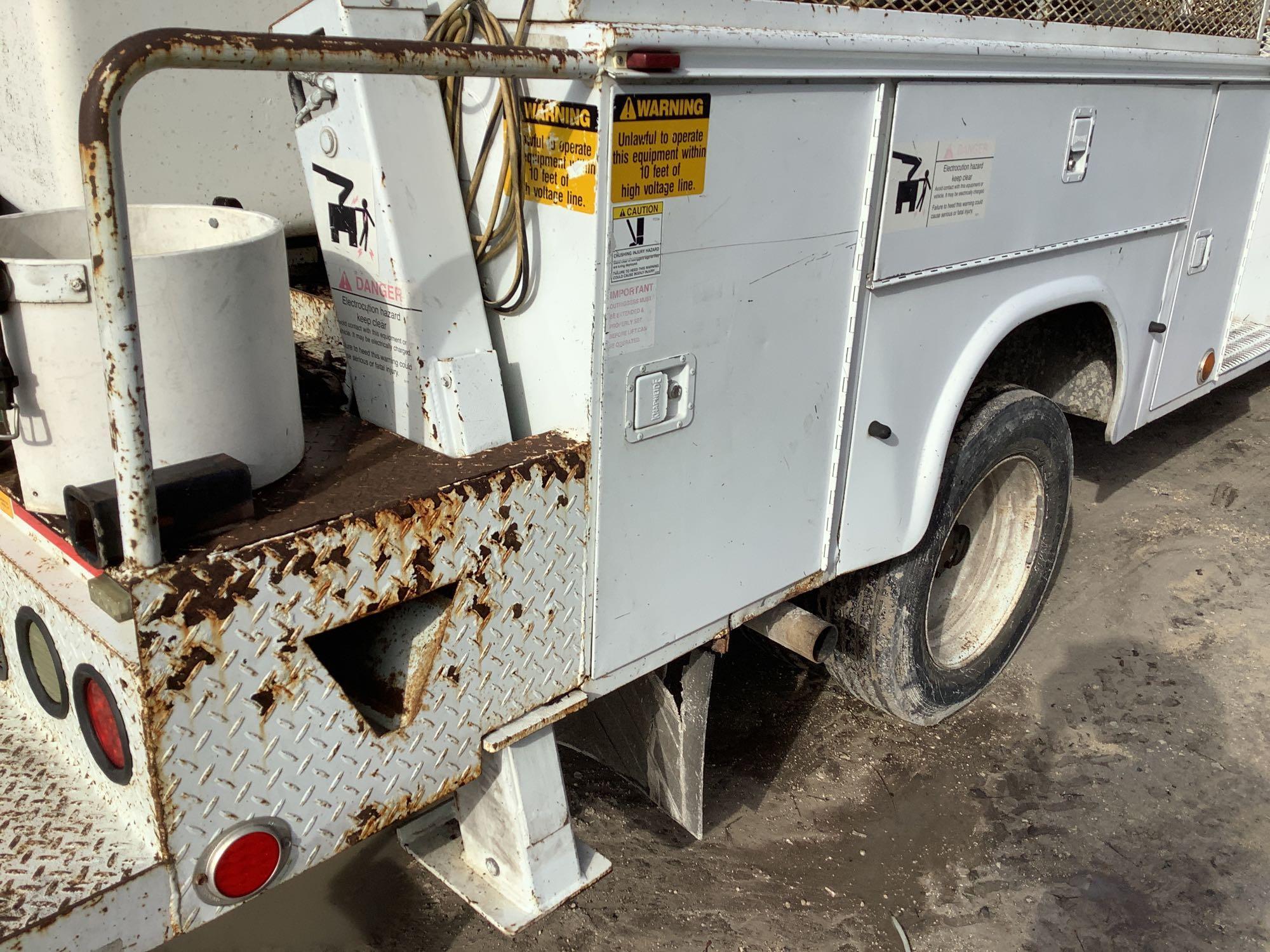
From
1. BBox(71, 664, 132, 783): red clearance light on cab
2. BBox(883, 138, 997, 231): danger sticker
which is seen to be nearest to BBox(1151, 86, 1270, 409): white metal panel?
BBox(883, 138, 997, 231): danger sticker

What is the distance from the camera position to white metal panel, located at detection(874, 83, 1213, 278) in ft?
6.86

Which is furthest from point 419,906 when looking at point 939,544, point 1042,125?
point 1042,125

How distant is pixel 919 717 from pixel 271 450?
2.02m

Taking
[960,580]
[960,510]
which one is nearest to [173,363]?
[960,510]

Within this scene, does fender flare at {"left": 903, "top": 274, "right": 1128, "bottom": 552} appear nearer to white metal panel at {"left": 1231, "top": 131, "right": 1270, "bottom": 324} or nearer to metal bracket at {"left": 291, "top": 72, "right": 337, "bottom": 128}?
metal bracket at {"left": 291, "top": 72, "right": 337, "bottom": 128}

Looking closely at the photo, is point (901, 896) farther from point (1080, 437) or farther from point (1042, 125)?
point (1080, 437)

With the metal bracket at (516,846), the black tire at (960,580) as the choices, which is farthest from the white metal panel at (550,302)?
the black tire at (960,580)

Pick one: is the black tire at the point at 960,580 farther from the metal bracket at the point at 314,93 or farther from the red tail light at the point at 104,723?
the red tail light at the point at 104,723

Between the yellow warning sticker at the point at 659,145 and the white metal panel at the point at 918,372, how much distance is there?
0.60 metres

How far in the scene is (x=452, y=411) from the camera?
1729 millimetres

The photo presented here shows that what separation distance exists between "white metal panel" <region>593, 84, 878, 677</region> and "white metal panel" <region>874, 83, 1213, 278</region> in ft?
0.54

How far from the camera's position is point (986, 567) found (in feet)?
10.8

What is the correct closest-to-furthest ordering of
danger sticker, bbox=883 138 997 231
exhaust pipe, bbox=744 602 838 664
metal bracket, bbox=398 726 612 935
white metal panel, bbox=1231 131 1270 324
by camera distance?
metal bracket, bbox=398 726 612 935 → danger sticker, bbox=883 138 997 231 → exhaust pipe, bbox=744 602 838 664 → white metal panel, bbox=1231 131 1270 324

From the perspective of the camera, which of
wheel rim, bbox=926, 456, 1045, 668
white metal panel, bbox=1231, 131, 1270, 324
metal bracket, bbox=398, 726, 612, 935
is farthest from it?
white metal panel, bbox=1231, 131, 1270, 324
